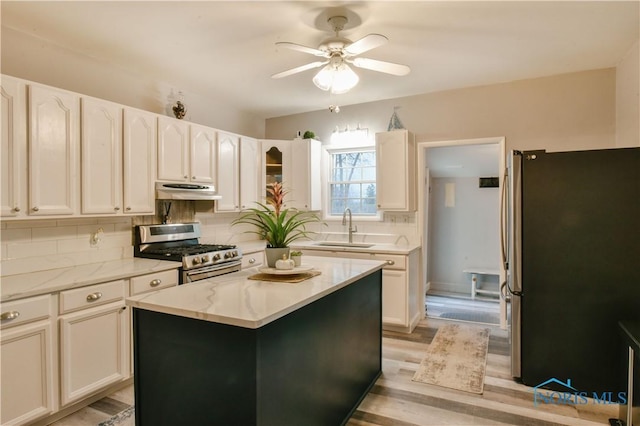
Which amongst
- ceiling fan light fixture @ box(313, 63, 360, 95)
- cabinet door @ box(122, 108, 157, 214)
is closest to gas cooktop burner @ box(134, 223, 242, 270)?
cabinet door @ box(122, 108, 157, 214)

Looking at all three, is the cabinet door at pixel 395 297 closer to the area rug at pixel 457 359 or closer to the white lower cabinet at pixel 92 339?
the area rug at pixel 457 359

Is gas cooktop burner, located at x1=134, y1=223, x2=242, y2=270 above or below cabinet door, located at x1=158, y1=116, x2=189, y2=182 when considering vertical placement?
below

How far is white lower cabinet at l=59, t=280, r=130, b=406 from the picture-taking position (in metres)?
2.34

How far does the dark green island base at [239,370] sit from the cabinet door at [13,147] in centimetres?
132

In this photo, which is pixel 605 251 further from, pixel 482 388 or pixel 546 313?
pixel 482 388

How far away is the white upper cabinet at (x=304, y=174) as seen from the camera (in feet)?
15.4

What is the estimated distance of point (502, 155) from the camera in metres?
3.93

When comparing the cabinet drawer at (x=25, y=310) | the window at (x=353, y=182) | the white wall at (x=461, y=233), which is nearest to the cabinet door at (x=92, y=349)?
the cabinet drawer at (x=25, y=310)

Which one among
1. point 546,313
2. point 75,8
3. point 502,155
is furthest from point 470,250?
point 75,8

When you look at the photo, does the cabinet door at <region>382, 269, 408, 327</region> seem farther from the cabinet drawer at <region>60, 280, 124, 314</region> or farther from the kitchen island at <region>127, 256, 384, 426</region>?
the cabinet drawer at <region>60, 280, 124, 314</region>

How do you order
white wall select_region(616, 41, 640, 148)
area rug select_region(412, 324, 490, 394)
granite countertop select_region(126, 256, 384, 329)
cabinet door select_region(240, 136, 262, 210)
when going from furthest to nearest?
cabinet door select_region(240, 136, 262, 210) < white wall select_region(616, 41, 640, 148) < area rug select_region(412, 324, 490, 394) < granite countertop select_region(126, 256, 384, 329)

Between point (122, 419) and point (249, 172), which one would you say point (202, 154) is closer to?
point (249, 172)

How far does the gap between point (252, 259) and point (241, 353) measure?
256 centimetres

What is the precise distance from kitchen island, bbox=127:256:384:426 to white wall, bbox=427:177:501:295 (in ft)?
12.9
